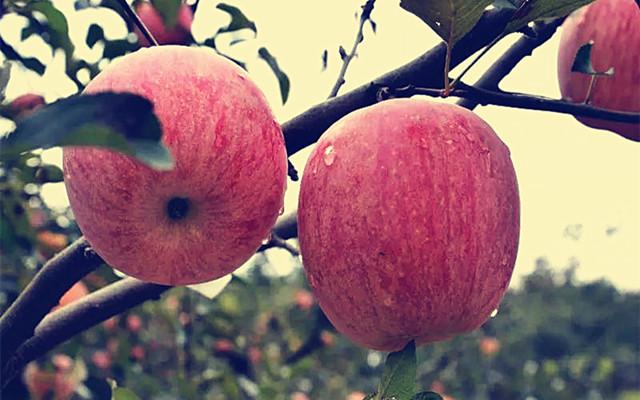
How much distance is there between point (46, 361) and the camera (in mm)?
2297

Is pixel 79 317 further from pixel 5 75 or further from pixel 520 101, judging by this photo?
pixel 520 101

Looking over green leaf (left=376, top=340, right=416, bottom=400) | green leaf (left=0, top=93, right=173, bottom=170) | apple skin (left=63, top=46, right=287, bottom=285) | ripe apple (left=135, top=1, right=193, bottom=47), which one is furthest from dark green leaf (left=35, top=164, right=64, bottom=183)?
green leaf (left=0, top=93, right=173, bottom=170)

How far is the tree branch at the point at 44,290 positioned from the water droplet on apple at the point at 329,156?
367 mm

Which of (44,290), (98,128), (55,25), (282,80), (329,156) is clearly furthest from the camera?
(282,80)

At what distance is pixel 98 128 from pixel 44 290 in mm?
686

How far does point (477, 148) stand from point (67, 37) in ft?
3.52

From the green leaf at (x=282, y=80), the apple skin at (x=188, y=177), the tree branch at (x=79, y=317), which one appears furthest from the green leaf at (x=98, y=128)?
the green leaf at (x=282, y=80)

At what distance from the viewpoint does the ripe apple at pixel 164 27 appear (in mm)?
1941

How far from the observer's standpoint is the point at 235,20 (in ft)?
6.19

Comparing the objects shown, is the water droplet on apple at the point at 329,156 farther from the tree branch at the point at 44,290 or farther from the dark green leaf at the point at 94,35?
the dark green leaf at the point at 94,35

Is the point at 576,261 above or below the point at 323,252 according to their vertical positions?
below

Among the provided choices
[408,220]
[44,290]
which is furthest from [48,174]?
[408,220]

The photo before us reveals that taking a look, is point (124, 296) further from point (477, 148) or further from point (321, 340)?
point (321, 340)

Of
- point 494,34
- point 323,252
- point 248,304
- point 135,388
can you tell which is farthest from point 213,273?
point 248,304
